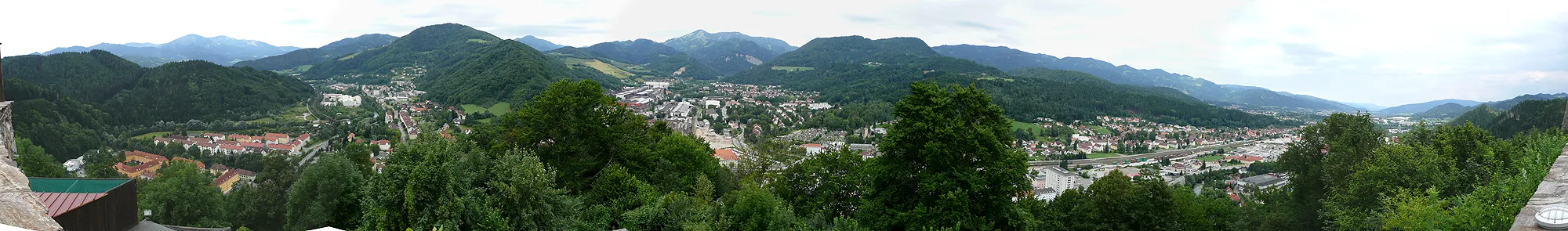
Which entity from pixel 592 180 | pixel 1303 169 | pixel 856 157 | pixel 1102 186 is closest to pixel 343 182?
pixel 592 180

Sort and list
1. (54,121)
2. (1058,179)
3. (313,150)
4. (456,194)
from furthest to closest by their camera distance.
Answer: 1. (1058,179)
2. (313,150)
3. (54,121)
4. (456,194)

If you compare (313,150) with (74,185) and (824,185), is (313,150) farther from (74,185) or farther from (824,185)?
(824,185)

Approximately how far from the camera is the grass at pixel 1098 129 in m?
86.3

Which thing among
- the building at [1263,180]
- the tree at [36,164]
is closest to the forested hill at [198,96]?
the tree at [36,164]

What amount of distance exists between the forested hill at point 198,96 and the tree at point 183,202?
1940 inches

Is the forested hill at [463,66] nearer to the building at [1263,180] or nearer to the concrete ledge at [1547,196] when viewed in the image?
the building at [1263,180]

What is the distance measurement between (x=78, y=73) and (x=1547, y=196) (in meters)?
93.0

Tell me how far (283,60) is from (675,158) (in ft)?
590

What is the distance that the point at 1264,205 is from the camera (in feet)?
62.0

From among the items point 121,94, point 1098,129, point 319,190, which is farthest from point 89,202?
point 1098,129

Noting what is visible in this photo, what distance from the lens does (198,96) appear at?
60156mm

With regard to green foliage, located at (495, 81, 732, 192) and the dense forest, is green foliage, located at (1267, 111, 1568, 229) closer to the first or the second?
green foliage, located at (495, 81, 732, 192)

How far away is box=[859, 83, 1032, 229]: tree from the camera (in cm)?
1042

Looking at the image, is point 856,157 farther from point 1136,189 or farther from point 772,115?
point 772,115
